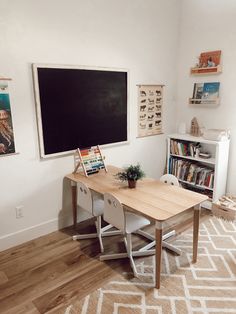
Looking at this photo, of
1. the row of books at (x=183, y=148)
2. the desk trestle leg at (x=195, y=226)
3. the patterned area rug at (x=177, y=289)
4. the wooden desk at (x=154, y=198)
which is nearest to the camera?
the patterned area rug at (x=177, y=289)

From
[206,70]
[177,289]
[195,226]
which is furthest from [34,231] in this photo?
[206,70]

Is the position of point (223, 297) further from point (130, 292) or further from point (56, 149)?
point (56, 149)

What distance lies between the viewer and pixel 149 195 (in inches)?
94.8

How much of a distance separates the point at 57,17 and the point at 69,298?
105 inches

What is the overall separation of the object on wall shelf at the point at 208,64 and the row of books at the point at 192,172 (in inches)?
52.5

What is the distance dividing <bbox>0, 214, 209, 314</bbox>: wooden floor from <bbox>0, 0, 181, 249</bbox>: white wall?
0.81 feet

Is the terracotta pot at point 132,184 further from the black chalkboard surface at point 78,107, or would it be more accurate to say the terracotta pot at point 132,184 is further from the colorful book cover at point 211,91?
the colorful book cover at point 211,91

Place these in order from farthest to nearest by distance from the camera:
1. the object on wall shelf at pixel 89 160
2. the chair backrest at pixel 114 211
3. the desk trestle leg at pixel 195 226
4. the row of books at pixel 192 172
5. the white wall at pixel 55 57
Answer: the row of books at pixel 192 172 → the object on wall shelf at pixel 89 160 → the white wall at pixel 55 57 → the desk trestle leg at pixel 195 226 → the chair backrest at pixel 114 211

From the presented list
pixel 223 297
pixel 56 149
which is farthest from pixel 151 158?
pixel 223 297

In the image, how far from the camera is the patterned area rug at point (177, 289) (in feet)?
6.35

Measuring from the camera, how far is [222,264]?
2430 millimetres

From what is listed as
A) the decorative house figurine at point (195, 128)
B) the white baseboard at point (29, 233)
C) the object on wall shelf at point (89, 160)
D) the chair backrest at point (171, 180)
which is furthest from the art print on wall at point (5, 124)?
the decorative house figurine at point (195, 128)

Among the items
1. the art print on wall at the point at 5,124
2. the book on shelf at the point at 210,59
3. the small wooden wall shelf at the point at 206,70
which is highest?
the book on shelf at the point at 210,59

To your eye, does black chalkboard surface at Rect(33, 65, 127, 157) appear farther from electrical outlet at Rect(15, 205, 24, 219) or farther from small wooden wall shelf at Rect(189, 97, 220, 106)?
small wooden wall shelf at Rect(189, 97, 220, 106)
